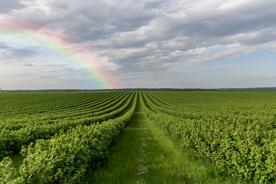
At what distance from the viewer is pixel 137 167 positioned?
1376cm

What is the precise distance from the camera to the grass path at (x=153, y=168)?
11.6m

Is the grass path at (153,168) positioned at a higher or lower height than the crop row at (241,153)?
lower

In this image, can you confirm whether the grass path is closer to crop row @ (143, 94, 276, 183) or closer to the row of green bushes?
crop row @ (143, 94, 276, 183)

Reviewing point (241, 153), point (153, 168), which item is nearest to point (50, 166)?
point (241, 153)

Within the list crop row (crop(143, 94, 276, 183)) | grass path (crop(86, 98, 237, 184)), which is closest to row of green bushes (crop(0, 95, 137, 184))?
grass path (crop(86, 98, 237, 184))

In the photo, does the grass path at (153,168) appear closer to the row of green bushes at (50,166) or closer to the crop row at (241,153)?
the crop row at (241,153)

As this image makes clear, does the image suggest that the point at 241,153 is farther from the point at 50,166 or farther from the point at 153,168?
the point at 50,166

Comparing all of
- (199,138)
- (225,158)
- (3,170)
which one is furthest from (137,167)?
(3,170)

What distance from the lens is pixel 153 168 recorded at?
13414 mm

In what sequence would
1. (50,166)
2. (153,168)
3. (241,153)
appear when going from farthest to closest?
1. (153,168)
2. (241,153)
3. (50,166)

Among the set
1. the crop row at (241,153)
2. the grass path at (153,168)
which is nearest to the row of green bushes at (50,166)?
the grass path at (153,168)

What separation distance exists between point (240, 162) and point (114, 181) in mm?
4544

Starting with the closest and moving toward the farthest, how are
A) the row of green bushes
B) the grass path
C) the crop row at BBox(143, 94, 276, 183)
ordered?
the row of green bushes, the crop row at BBox(143, 94, 276, 183), the grass path

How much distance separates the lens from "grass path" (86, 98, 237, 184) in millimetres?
11570
